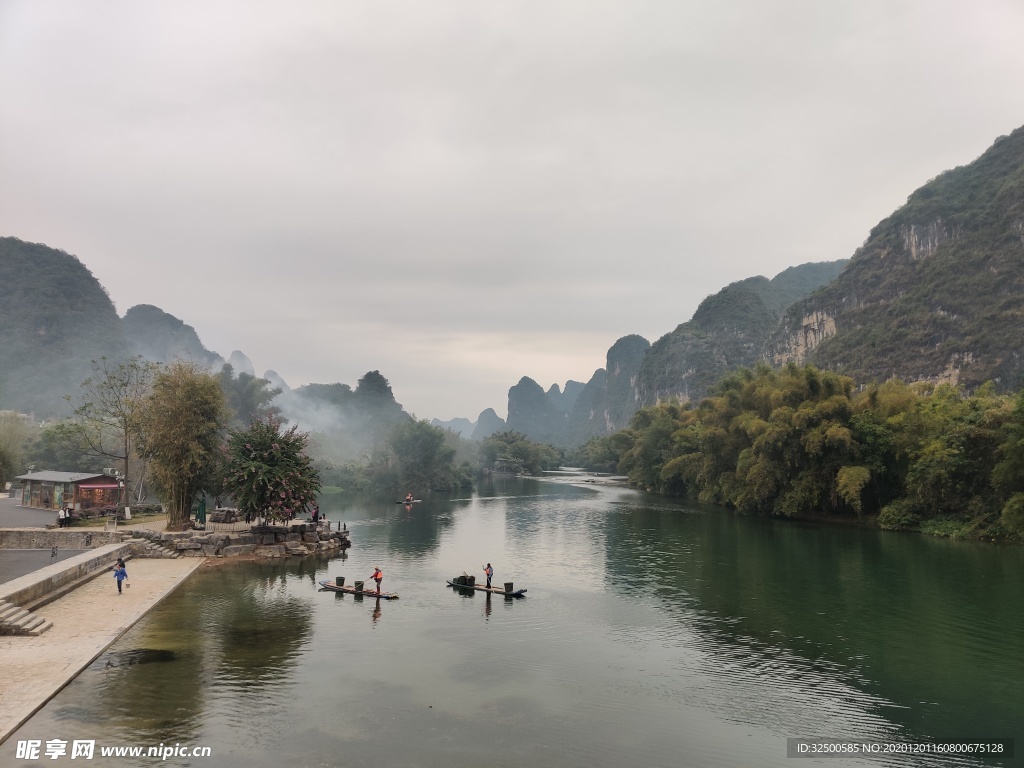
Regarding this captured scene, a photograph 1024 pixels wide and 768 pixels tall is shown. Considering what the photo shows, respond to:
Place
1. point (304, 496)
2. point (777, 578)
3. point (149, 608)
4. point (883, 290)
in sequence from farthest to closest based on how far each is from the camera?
point (883, 290) < point (304, 496) < point (777, 578) < point (149, 608)

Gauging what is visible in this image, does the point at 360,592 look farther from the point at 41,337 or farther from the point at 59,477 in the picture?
the point at 41,337

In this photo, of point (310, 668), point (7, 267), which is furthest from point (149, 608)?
point (7, 267)

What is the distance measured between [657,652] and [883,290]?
16644 cm

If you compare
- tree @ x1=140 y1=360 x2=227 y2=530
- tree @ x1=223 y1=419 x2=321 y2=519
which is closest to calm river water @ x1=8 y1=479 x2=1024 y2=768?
tree @ x1=223 y1=419 x2=321 y2=519

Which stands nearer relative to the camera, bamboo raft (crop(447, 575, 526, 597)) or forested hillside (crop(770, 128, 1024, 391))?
bamboo raft (crop(447, 575, 526, 597))

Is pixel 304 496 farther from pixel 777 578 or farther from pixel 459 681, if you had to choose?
pixel 777 578

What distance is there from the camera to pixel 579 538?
5416 cm

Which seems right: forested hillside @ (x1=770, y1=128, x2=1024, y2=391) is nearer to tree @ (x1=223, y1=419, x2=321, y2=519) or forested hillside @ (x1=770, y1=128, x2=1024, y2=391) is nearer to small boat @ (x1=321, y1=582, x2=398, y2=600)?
tree @ (x1=223, y1=419, x2=321, y2=519)

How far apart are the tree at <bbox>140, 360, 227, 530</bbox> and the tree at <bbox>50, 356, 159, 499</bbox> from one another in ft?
11.2

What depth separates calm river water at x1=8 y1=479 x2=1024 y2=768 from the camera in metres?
15.7

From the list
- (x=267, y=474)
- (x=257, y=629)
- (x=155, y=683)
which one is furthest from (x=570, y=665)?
(x=267, y=474)

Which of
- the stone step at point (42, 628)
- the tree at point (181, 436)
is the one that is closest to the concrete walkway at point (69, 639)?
the stone step at point (42, 628)

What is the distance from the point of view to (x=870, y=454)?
5972 cm

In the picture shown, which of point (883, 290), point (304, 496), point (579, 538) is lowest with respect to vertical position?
point (579, 538)
